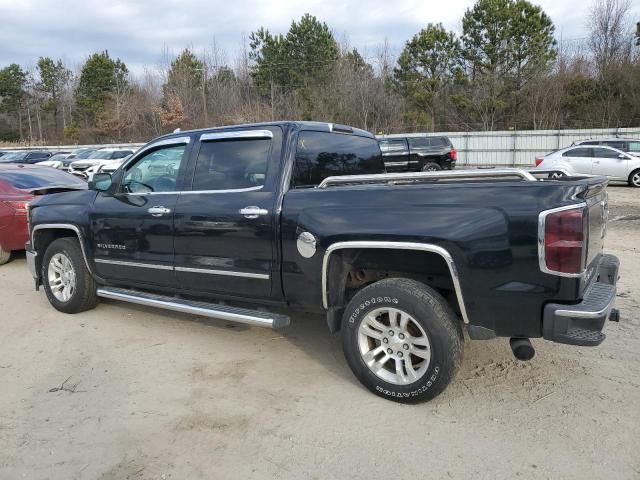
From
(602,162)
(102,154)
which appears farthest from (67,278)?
(102,154)

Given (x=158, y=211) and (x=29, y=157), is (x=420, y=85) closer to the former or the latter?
(x=29, y=157)

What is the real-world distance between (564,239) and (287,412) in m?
2.05

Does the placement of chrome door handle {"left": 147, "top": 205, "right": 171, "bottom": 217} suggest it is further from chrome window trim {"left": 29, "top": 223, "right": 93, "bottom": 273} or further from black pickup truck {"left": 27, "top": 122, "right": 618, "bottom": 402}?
chrome window trim {"left": 29, "top": 223, "right": 93, "bottom": 273}

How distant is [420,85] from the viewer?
137 ft

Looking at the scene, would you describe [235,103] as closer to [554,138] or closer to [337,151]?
[554,138]

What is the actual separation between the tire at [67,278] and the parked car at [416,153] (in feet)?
51.5

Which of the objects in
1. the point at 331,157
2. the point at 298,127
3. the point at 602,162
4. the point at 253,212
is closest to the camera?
the point at 253,212

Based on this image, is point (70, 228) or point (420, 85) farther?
point (420, 85)

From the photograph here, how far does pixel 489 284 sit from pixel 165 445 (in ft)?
7.16

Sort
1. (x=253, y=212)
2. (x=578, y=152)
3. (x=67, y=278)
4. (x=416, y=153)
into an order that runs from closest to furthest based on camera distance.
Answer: (x=253, y=212) < (x=67, y=278) < (x=578, y=152) < (x=416, y=153)

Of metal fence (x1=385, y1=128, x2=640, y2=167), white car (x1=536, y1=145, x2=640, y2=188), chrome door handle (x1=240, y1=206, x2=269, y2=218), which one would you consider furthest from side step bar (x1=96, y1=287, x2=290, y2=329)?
metal fence (x1=385, y1=128, x2=640, y2=167)

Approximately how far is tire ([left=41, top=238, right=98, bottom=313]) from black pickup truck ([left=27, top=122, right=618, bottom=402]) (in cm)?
6

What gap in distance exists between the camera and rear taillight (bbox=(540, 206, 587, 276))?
9.80ft

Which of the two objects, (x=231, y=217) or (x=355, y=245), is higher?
(x=231, y=217)
